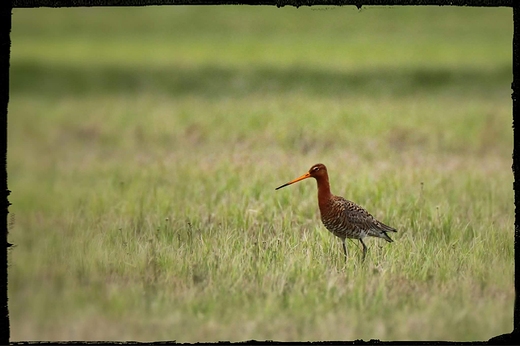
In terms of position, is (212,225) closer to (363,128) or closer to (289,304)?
(289,304)

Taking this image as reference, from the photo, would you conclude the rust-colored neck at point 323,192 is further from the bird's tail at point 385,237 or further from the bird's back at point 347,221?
the bird's tail at point 385,237

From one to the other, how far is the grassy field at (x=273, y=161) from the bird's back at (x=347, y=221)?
203mm

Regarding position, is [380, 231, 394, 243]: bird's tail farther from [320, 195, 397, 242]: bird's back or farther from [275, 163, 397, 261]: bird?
[275, 163, 397, 261]: bird

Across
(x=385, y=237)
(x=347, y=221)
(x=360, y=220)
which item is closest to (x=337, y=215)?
(x=347, y=221)

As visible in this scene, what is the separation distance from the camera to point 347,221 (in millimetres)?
6020

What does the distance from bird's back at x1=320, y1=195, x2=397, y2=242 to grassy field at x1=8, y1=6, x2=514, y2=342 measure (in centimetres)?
20

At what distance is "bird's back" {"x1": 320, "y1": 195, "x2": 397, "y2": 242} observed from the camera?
6.00 m

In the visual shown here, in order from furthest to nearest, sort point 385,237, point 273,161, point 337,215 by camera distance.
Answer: point 273,161 < point 385,237 < point 337,215

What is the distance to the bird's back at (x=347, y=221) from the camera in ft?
19.7

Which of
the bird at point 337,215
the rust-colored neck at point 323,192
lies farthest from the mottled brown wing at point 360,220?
the rust-colored neck at point 323,192

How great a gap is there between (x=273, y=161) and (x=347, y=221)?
4056 millimetres

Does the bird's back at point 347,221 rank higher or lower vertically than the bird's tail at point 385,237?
higher

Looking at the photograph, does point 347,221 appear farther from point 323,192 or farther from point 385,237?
point 385,237

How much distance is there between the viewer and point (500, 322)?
4367mm
